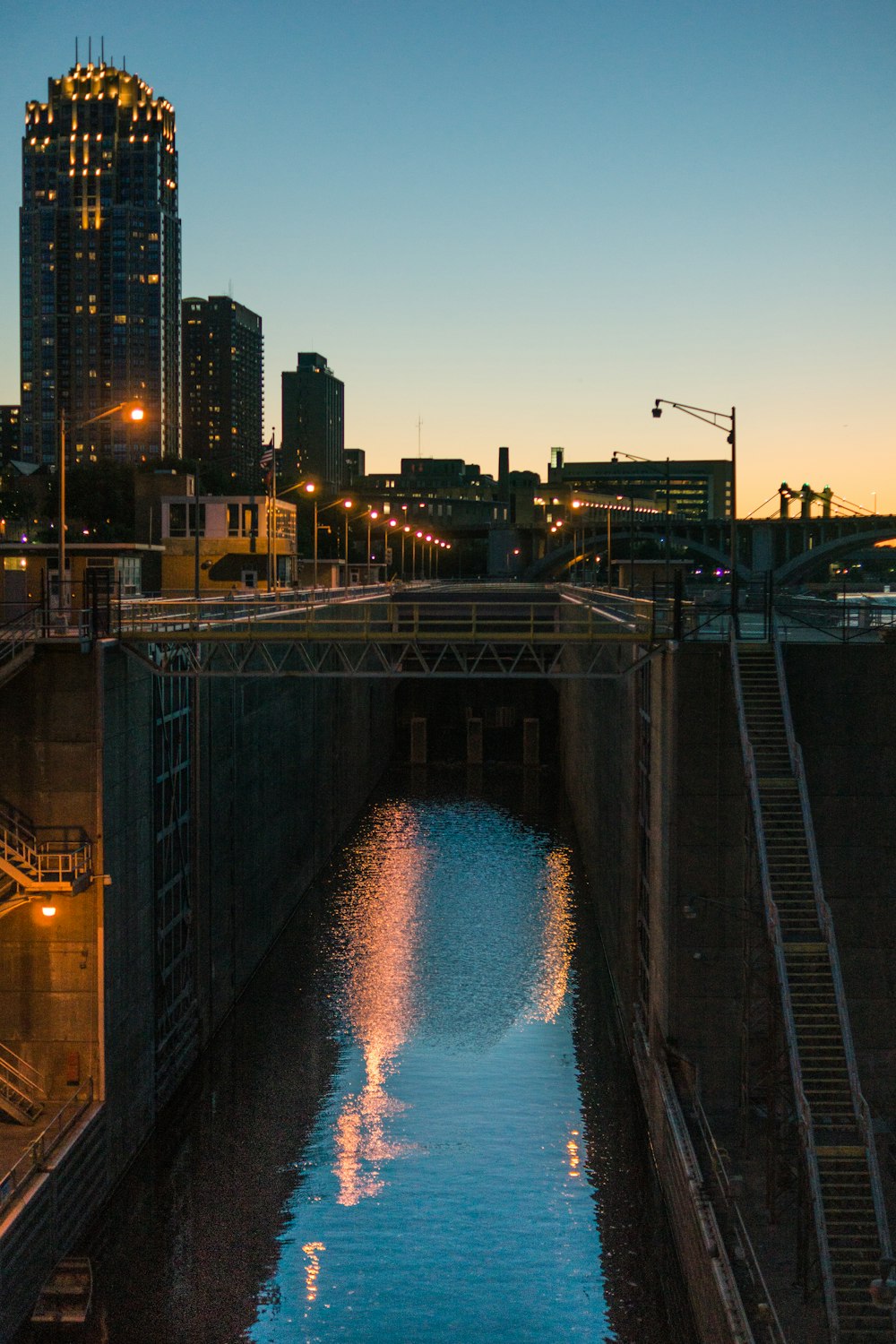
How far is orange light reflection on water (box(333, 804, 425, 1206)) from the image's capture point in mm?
30406

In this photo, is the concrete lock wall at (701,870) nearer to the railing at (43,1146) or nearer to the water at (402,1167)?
the water at (402,1167)


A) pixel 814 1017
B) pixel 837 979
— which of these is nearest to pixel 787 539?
pixel 837 979

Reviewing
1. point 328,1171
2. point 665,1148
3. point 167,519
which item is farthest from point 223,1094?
point 167,519

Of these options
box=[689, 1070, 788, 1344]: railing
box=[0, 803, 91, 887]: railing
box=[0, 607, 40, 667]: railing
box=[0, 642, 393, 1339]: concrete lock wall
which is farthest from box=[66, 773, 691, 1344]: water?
box=[0, 607, 40, 667]: railing

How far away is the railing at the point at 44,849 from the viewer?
86.5 ft

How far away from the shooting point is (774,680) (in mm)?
27953

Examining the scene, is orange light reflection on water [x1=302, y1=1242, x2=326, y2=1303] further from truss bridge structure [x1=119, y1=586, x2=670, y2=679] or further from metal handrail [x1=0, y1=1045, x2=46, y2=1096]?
truss bridge structure [x1=119, y1=586, x2=670, y2=679]

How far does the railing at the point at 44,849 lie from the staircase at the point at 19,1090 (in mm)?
3478

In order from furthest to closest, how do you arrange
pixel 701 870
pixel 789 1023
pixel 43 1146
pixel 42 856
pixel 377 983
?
1. pixel 377 983
2. pixel 701 870
3. pixel 42 856
4. pixel 43 1146
5. pixel 789 1023

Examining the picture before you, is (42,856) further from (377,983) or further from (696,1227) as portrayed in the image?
(377,983)

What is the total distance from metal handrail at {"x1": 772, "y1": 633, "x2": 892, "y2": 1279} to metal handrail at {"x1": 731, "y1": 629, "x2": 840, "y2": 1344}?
761 mm

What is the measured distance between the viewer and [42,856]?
87.1 feet

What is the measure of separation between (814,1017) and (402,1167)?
36.1 ft

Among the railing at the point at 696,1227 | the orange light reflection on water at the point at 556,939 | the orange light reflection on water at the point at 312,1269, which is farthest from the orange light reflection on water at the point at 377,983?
the railing at the point at 696,1227
